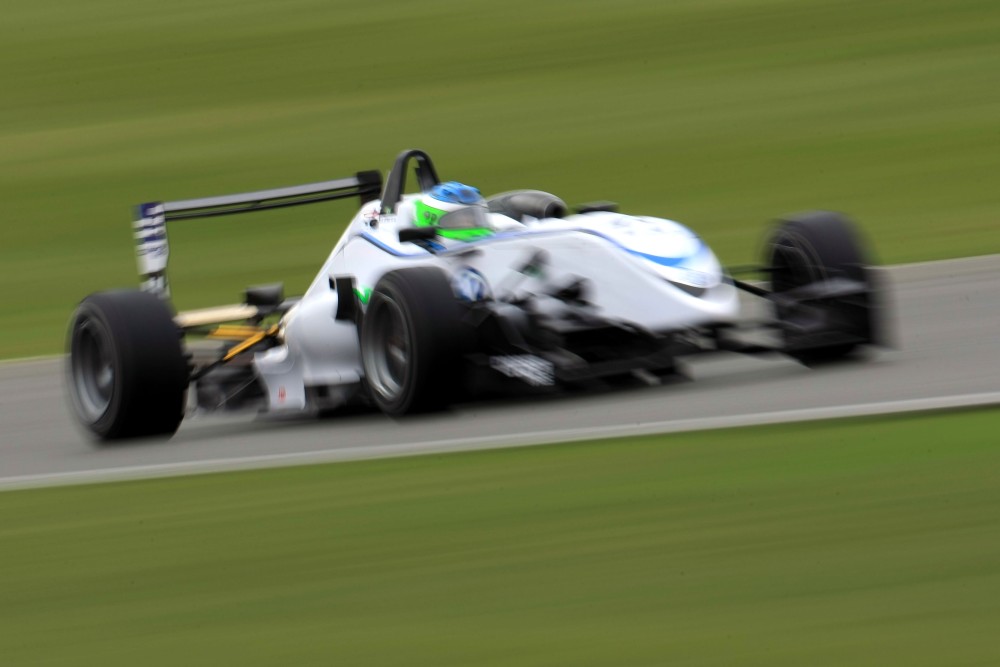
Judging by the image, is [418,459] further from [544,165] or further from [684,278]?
[544,165]

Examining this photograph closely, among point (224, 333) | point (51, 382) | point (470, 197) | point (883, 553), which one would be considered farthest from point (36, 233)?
point (883, 553)

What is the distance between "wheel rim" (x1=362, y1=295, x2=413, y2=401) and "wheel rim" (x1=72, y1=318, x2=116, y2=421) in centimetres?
171

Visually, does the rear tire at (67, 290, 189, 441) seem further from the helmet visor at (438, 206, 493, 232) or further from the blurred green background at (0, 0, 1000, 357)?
the blurred green background at (0, 0, 1000, 357)

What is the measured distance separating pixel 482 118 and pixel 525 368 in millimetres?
13769

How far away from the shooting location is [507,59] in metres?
24.1

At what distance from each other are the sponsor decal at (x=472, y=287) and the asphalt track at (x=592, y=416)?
56 cm

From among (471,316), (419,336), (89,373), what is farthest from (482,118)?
(419,336)

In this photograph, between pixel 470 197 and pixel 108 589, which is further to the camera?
pixel 470 197

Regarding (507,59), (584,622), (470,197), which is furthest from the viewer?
(507,59)

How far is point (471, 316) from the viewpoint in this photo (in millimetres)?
8859

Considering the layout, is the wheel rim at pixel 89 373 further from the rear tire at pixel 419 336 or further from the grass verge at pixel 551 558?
the grass verge at pixel 551 558

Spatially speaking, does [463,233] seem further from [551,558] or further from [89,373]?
[551,558]

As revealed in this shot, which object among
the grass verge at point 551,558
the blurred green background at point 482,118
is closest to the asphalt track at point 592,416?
the grass verge at point 551,558

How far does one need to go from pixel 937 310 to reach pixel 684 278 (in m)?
3.32
